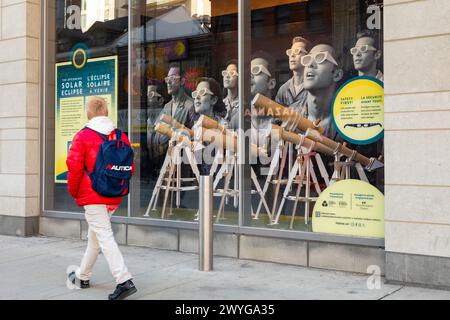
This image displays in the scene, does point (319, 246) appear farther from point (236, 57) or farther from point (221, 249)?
point (236, 57)

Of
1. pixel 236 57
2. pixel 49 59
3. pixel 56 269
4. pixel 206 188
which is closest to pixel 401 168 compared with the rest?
pixel 206 188

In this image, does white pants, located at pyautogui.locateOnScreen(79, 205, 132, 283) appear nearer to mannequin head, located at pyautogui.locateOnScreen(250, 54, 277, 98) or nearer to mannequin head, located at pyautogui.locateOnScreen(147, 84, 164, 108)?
mannequin head, located at pyautogui.locateOnScreen(250, 54, 277, 98)

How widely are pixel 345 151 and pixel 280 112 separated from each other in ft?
3.95

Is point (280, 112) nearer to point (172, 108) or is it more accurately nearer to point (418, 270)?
point (172, 108)

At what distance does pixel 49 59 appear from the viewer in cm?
948

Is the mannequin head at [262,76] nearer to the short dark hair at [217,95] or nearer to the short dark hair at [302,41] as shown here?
the short dark hair at [302,41]

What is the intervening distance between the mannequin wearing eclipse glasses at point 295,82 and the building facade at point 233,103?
0.02 metres

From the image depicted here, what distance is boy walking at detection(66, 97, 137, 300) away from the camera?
5301 mm

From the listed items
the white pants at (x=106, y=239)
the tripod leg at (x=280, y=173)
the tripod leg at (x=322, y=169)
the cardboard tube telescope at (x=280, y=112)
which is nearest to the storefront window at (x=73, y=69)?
the cardboard tube telescope at (x=280, y=112)

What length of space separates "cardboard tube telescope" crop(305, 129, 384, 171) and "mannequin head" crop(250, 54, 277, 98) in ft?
2.91

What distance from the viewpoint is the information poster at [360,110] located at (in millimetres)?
6559

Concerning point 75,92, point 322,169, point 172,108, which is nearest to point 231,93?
point 172,108

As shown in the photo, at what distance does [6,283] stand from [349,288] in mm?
3631

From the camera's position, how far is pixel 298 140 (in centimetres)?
765
